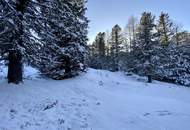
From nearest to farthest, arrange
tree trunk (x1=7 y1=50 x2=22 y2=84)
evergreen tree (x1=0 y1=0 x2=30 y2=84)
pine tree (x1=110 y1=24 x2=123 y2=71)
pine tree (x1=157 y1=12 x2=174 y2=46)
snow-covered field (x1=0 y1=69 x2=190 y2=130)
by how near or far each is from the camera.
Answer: snow-covered field (x1=0 y1=69 x2=190 y2=130) → evergreen tree (x1=0 y1=0 x2=30 y2=84) → tree trunk (x1=7 y1=50 x2=22 y2=84) → pine tree (x1=157 y1=12 x2=174 y2=46) → pine tree (x1=110 y1=24 x2=123 y2=71)

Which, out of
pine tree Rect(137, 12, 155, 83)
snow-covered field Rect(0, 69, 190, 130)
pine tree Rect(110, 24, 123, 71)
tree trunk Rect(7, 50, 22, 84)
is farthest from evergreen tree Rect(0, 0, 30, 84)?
pine tree Rect(110, 24, 123, 71)

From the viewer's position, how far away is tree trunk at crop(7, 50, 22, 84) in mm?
11805

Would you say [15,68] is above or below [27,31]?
below

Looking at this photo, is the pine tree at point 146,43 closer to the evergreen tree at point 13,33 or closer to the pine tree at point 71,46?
the pine tree at point 71,46

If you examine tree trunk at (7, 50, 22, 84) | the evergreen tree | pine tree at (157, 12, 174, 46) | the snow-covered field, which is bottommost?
the snow-covered field

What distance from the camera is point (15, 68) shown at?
11.9m

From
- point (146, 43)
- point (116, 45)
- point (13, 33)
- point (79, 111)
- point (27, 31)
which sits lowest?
point (79, 111)

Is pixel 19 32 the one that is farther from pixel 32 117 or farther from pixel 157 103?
pixel 157 103

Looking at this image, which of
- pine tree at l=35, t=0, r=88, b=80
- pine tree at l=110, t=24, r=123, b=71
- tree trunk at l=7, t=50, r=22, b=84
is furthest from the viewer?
pine tree at l=110, t=24, r=123, b=71

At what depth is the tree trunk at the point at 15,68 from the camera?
465 inches

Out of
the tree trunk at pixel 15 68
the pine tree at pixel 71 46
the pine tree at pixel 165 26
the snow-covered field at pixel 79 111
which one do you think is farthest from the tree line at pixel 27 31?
the pine tree at pixel 165 26

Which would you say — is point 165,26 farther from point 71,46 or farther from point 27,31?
point 27,31

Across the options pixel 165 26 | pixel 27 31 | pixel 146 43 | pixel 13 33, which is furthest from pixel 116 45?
pixel 13 33

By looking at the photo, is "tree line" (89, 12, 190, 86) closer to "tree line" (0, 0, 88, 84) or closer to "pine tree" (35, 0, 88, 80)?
"pine tree" (35, 0, 88, 80)
